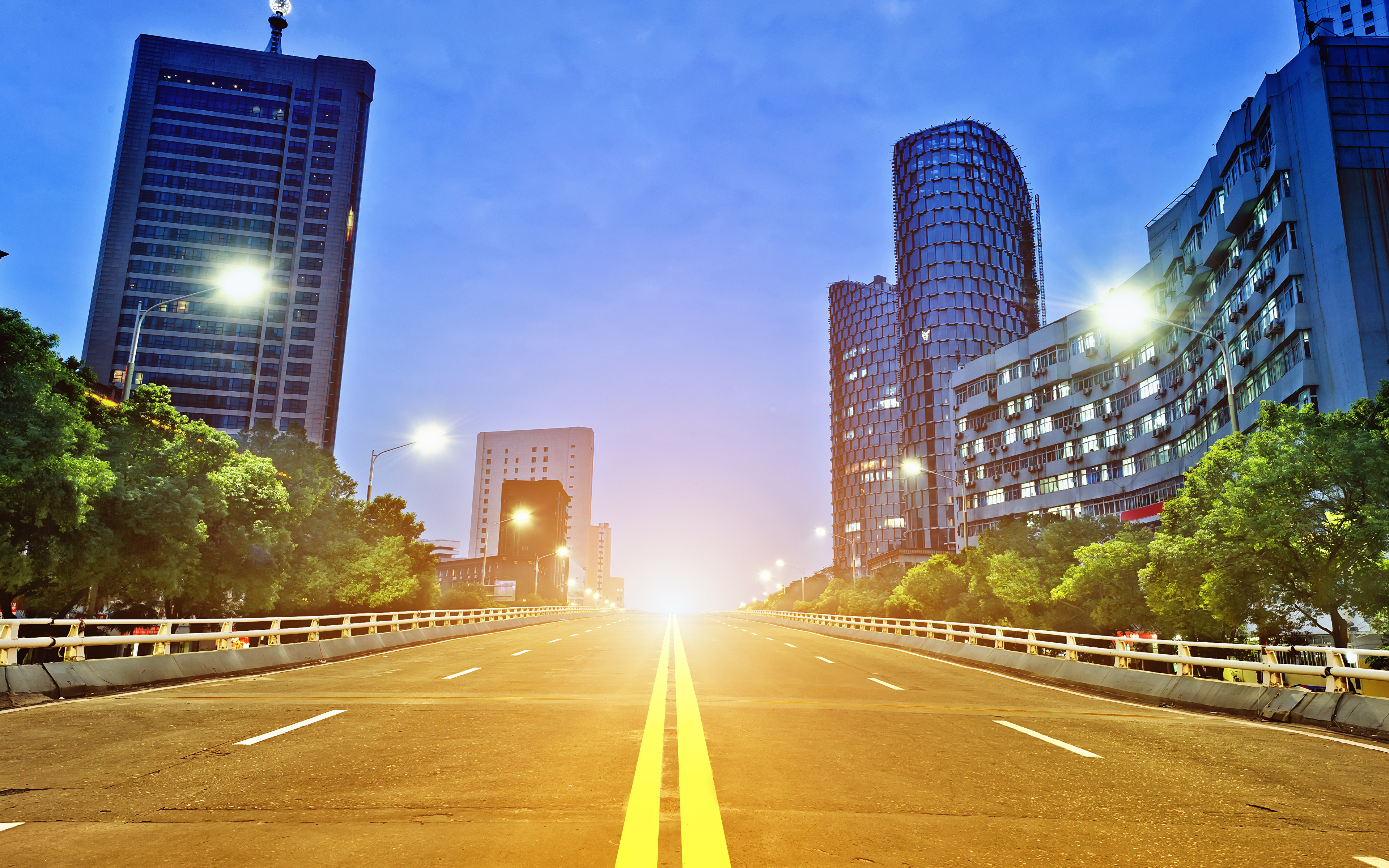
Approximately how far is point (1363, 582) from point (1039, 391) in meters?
64.5

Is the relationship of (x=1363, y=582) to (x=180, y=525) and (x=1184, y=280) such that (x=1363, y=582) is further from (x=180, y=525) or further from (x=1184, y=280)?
(x=1184, y=280)

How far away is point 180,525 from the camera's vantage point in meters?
28.2

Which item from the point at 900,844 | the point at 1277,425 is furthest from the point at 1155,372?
the point at 900,844

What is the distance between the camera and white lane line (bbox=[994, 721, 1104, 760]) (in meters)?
8.54

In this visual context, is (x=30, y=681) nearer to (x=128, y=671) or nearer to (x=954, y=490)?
(x=128, y=671)

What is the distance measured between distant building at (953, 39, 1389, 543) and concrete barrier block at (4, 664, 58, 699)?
27.1 m

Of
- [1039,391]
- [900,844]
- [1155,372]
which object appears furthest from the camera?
[1039,391]

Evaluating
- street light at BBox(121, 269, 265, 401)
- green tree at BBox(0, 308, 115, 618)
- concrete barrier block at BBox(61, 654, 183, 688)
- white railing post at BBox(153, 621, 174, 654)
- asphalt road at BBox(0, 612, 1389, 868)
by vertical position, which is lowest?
asphalt road at BBox(0, 612, 1389, 868)

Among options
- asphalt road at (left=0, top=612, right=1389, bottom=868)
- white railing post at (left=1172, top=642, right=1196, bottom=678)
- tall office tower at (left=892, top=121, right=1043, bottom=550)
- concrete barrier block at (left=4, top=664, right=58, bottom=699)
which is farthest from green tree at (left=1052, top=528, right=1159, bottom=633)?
tall office tower at (left=892, top=121, right=1043, bottom=550)

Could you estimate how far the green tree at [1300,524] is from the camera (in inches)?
915

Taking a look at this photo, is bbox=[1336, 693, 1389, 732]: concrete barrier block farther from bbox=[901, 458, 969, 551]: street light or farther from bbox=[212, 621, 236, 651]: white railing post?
bbox=[901, 458, 969, 551]: street light

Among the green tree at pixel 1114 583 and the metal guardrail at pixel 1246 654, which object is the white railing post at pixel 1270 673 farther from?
the green tree at pixel 1114 583

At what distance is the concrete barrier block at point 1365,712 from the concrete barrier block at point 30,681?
17.7 metres

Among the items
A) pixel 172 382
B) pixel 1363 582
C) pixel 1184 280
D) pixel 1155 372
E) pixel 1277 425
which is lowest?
pixel 1363 582
